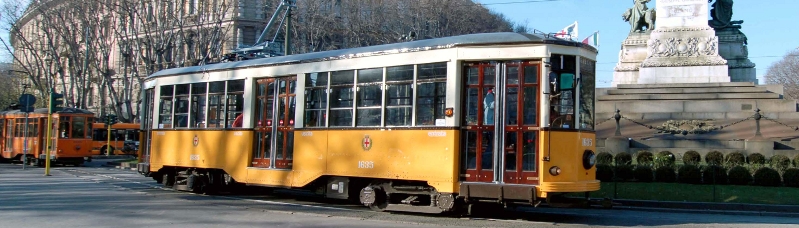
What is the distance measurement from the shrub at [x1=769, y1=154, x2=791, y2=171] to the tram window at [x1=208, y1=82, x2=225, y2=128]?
13210mm

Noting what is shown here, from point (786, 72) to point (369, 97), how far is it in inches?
2817

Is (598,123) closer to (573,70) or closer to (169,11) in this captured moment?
(573,70)

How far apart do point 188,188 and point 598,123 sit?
1699cm

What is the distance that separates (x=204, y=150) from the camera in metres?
16.1

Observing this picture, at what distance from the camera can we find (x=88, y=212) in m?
12.4

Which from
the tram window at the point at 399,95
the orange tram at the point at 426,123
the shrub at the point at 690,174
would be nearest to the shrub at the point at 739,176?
the shrub at the point at 690,174

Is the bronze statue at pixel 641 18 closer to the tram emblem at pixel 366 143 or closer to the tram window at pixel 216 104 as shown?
the tram window at pixel 216 104

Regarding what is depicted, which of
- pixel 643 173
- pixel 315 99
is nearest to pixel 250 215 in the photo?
pixel 315 99

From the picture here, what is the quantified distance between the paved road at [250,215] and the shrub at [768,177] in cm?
419

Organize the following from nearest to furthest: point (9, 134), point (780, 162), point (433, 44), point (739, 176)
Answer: point (433, 44), point (739, 176), point (780, 162), point (9, 134)

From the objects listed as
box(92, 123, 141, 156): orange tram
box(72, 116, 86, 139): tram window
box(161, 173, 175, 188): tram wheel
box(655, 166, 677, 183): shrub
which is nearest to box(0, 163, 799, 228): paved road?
box(161, 173, 175, 188): tram wheel

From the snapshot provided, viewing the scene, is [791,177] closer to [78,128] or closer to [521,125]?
[521,125]

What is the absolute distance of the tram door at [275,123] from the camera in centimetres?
1416

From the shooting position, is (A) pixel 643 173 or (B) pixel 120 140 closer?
(A) pixel 643 173
